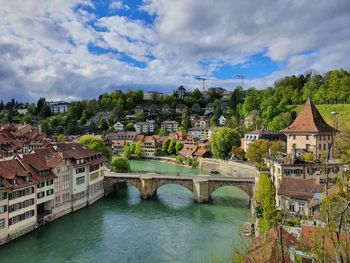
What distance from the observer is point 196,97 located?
166m

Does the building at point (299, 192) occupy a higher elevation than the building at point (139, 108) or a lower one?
lower

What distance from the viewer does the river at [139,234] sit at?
2862cm

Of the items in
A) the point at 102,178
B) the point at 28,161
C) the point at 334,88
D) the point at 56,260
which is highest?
the point at 334,88

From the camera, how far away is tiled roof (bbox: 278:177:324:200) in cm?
3185

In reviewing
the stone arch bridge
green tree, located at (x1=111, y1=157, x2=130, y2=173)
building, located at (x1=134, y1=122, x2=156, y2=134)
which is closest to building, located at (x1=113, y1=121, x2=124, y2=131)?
building, located at (x1=134, y1=122, x2=156, y2=134)

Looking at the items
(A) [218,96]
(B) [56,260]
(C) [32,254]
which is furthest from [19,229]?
(A) [218,96]

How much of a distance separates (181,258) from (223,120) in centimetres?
9974

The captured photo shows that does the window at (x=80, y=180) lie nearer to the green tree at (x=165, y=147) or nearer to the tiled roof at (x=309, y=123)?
the tiled roof at (x=309, y=123)

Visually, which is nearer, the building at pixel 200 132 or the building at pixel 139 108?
the building at pixel 200 132

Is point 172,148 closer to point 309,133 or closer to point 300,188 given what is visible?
point 309,133

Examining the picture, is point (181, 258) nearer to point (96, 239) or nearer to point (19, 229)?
point (96, 239)

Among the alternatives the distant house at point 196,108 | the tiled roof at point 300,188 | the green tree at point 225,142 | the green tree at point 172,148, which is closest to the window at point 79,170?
the tiled roof at point 300,188

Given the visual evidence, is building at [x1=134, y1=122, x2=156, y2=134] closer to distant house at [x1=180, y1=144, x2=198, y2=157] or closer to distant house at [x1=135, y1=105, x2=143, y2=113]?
distant house at [x1=135, y1=105, x2=143, y2=113]

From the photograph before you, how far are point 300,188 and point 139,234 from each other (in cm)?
1530
